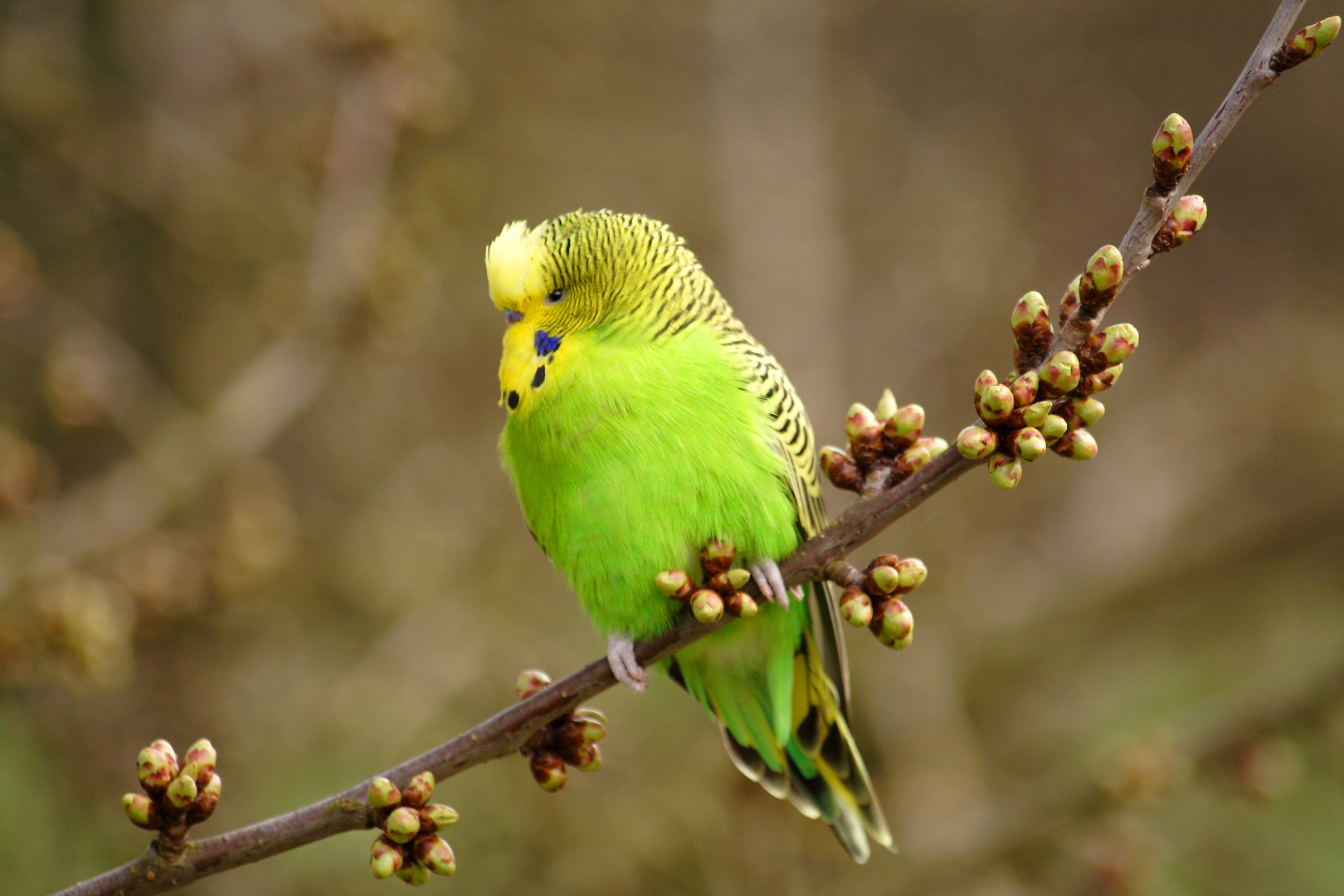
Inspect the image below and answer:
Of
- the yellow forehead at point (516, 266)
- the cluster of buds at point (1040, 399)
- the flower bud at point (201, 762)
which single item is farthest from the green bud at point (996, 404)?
the flower bud at point (201, 762)

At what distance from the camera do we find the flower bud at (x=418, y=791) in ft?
7.25

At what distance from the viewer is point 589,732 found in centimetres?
253

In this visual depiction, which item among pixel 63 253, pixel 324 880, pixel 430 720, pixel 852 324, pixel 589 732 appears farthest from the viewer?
pixel 852 324

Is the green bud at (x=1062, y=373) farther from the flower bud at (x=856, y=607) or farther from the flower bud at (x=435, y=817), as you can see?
the flower bud at (x=435, y=817)

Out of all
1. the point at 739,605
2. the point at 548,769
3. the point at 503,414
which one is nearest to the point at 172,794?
the point at 548,769

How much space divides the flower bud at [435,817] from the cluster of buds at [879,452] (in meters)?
1.09

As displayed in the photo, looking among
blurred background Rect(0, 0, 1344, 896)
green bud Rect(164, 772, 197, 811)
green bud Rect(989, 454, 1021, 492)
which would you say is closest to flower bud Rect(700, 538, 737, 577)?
blurred background Rect(0, 0, 1344, 896)

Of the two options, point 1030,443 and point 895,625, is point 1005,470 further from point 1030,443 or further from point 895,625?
point 895,625

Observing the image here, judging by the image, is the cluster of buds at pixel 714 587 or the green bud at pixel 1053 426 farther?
the cluster of buds at pixel 714 587

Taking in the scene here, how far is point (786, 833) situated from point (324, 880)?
2013 millimetres

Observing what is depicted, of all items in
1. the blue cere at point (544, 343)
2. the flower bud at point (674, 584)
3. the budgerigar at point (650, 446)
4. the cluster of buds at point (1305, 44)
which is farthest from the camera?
the blue cere at point (544, 343)

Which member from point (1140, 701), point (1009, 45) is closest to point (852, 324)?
point (1009, 45)

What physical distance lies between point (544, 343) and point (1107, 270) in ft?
5.19

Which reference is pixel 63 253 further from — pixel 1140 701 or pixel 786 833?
pixel 1140 701
